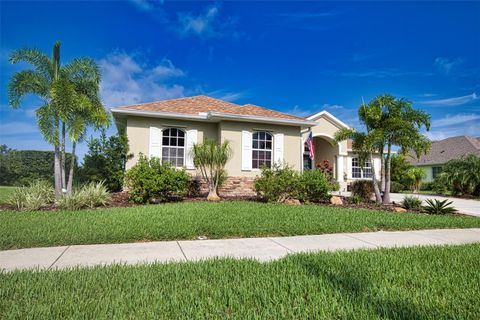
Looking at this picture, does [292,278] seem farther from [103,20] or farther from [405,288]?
[103,20]

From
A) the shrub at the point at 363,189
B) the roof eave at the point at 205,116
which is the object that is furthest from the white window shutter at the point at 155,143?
the shrub at the point at 363,189

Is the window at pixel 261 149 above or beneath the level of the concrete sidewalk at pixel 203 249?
above

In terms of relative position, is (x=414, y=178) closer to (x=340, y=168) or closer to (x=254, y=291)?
(x=340, y=168)

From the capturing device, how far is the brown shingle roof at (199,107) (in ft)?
43.7

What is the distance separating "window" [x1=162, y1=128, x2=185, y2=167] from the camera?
1355 cm

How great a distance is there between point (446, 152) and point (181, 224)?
3237 cm

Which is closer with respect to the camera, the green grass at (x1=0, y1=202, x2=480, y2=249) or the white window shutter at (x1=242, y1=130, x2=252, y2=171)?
the green grass at (x1=0, y1=202, x2=480, y2=249)

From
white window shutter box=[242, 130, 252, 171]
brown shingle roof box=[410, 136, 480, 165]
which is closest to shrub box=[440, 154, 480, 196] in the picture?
brown shingle roof box=[410, 136, 480, 165]

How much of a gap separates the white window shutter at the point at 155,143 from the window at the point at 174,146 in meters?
0.32

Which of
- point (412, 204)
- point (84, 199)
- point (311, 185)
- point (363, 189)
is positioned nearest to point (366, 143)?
point (412, 204)

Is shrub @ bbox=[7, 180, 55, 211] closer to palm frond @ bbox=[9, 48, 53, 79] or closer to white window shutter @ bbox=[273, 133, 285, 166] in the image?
palm frond @ bbox=[9, 48, 53, 79]

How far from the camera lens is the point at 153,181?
981 centimetres

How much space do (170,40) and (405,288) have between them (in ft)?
49.4

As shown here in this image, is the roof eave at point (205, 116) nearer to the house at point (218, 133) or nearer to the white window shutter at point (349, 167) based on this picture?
the house at point (218, 133)
